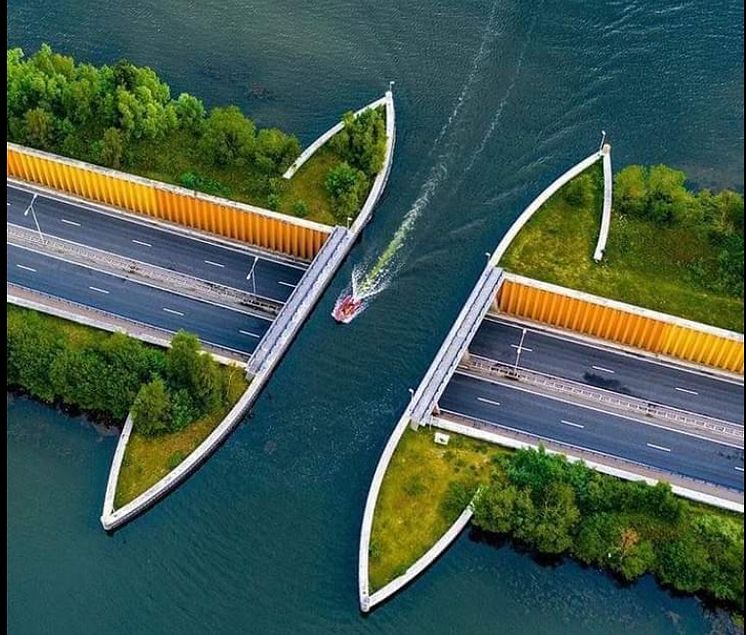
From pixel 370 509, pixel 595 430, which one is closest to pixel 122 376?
pixel 370 509

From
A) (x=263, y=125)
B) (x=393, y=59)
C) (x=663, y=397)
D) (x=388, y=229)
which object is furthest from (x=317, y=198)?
(x=663, y=397)

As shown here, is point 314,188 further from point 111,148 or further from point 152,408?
point 152,408

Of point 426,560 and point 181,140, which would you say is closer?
point 426,560

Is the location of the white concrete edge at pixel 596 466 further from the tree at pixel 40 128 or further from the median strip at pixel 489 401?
the tree at pixel 40 128

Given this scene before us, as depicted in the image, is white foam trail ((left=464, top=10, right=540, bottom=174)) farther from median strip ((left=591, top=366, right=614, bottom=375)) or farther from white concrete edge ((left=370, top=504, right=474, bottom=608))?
white concrete edge ((left=370, top=504, right=474, bottom=608))

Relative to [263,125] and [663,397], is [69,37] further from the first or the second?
[663,397]
